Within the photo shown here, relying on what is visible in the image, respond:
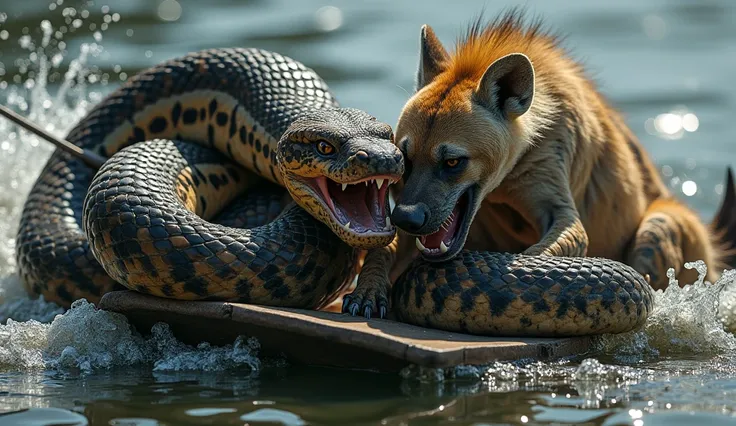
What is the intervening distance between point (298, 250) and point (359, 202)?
1.42 ft

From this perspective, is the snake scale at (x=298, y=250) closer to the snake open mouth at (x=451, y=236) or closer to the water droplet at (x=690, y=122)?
the snake open mouth at (x=451, y=236)

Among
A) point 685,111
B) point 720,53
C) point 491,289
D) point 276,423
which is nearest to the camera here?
point 276,423

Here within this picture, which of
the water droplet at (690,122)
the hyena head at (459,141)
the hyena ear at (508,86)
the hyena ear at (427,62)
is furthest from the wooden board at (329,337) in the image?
the water droplet at (690,122)

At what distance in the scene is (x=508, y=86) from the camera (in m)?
6.79

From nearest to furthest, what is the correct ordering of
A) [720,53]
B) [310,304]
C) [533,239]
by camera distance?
[310,304] → [533,239] → [720,53]

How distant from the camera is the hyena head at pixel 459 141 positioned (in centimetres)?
620

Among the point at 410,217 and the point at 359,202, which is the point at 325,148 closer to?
the point at 359,202

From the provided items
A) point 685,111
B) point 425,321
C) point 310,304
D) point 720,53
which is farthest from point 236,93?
point 720,53

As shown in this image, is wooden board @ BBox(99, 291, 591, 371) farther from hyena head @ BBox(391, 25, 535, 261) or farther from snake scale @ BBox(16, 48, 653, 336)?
hyena head @ BBox(391, 25, 535, 261)

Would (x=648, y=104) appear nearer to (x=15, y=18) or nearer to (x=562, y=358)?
(x=15, y=18)

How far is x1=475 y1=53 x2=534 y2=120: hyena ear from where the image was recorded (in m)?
6.62

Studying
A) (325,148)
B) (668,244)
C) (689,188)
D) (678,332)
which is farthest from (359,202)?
(689,188)

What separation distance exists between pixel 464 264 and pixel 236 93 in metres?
2.41

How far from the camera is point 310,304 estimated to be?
6422 mm
